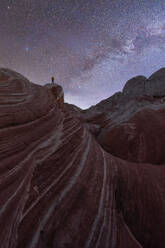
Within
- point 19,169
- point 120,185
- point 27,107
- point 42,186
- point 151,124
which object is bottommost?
Result: point 120,185

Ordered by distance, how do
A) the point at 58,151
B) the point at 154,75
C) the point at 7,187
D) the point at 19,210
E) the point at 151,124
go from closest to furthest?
the point at 19,210 < the point at 7,187 < the point at 58,151 < the point at 151,124 < the point at 154,75

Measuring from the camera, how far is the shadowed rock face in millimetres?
1300

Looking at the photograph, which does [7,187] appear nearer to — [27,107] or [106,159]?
[27,107]

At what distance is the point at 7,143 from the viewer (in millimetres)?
1868

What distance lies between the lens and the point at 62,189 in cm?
167

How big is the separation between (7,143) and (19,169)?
568 millimetres

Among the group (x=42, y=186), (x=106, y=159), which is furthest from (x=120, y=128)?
(x=42, y=186)

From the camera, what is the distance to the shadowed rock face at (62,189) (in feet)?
4.26

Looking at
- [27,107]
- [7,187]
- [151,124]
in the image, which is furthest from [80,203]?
[151,124]

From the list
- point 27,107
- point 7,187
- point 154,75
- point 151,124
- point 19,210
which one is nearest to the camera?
point 19,210

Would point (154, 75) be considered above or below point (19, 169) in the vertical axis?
above

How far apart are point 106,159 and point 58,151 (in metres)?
1.31

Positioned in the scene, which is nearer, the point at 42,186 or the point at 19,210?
the point at 19,210

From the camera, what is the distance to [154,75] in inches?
501
